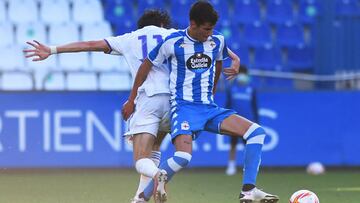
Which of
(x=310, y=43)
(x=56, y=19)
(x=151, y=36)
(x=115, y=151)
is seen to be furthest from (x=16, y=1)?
(x=151, y=36)

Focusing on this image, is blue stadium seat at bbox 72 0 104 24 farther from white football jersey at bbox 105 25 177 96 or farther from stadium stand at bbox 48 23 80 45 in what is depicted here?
white football jersey at bbox 105 25 177 96

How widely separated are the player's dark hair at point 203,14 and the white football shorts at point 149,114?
88 cm

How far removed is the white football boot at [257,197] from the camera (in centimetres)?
758

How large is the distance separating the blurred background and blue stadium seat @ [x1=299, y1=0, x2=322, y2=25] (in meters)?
0.02

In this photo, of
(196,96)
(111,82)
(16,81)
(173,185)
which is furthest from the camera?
(111,82)

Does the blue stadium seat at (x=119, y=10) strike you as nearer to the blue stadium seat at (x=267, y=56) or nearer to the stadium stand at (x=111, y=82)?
the stadium stand at (x=111, y=82)

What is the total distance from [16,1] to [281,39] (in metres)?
5.40

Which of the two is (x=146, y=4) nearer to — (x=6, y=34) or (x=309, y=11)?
(x=6, y=34)

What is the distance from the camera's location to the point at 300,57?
1841 cm

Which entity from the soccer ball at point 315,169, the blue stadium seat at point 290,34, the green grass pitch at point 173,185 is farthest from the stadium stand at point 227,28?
the soccer ball at point 315,169

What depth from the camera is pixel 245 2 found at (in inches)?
735

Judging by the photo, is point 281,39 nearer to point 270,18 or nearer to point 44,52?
point 270,18

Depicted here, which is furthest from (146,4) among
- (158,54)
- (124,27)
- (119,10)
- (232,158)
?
(158,54)

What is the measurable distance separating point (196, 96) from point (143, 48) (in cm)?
79
